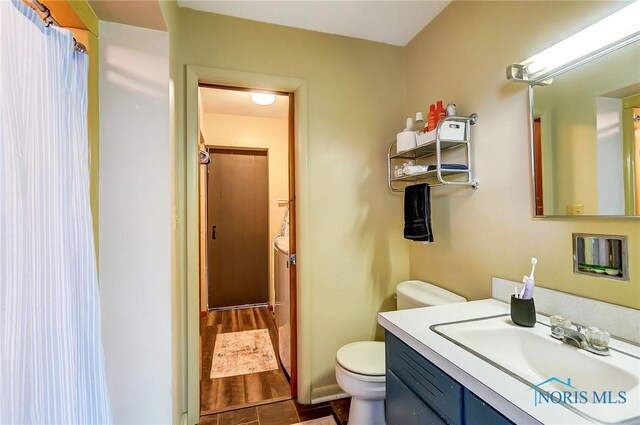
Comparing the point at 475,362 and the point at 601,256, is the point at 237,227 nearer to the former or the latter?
the point at 475,362

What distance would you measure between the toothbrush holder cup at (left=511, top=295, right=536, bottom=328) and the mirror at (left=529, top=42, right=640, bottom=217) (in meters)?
0.36

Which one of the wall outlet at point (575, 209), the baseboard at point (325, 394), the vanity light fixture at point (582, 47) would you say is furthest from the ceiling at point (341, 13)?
the baseboard at point (325, 394)

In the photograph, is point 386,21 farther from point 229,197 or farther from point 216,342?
point 216,342

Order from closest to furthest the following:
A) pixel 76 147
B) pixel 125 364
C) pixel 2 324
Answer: pixel 2 324 < pixel 76 147 < pixel 125 364

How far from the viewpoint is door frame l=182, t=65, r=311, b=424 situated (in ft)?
5.48

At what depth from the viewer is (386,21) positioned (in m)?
1.81

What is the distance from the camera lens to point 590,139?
3.35 feet

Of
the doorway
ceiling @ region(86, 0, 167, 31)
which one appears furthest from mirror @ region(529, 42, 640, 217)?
the doorway

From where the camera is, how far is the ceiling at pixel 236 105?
2.80 metres

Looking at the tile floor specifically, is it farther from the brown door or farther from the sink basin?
the brown door

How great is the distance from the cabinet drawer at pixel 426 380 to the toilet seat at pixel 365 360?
0.32 m

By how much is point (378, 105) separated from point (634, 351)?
5.65 feet

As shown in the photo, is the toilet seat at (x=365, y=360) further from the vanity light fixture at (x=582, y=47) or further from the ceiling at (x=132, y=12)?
the ceiling at (x=132, y=12)

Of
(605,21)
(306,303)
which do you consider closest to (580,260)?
(605,21)
